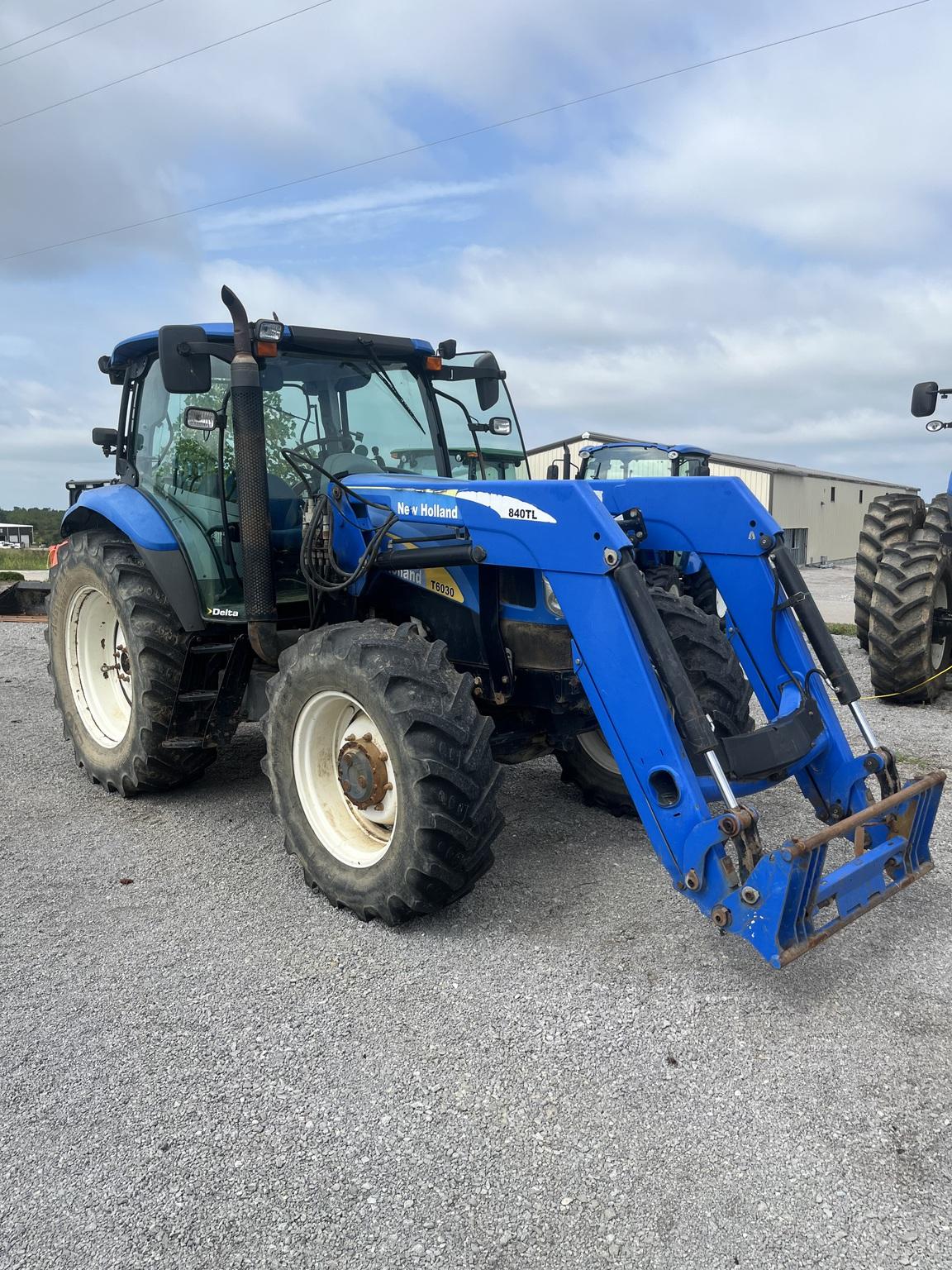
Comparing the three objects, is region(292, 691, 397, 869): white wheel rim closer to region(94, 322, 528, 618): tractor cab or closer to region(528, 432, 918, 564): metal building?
region(94, 322, 528, 618): tractor cab

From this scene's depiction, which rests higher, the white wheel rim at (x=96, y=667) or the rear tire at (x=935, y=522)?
the rear tire at (x=935, y=522)

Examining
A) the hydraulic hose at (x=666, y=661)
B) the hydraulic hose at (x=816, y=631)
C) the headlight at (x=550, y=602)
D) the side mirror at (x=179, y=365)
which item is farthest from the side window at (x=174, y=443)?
the hydraulic hose at (x=816, y=631)

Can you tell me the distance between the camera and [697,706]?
10.3 feet

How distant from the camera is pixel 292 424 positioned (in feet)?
15.8

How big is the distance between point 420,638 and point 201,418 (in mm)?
1743

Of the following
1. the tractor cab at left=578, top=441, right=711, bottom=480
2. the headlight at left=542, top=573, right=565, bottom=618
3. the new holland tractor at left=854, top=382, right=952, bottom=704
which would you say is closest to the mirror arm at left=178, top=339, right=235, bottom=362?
the headlight at left=542, top=573, right=565, bottom=618

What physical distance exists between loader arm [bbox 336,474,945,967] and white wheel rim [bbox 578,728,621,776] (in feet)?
3.79

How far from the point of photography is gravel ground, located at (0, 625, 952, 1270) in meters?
2.25

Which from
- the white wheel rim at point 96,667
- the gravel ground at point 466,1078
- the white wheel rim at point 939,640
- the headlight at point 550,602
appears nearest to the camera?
the gravel ground at point 466,1078

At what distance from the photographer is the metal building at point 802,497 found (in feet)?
95.1

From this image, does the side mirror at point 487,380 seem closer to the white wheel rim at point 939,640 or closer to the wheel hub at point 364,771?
the wheel hub at point 364,771

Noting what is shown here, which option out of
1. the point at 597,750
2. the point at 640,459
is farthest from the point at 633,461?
the point at 597,750

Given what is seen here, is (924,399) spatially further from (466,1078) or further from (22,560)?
(22,560)

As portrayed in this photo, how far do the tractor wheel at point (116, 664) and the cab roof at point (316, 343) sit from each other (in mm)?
995
